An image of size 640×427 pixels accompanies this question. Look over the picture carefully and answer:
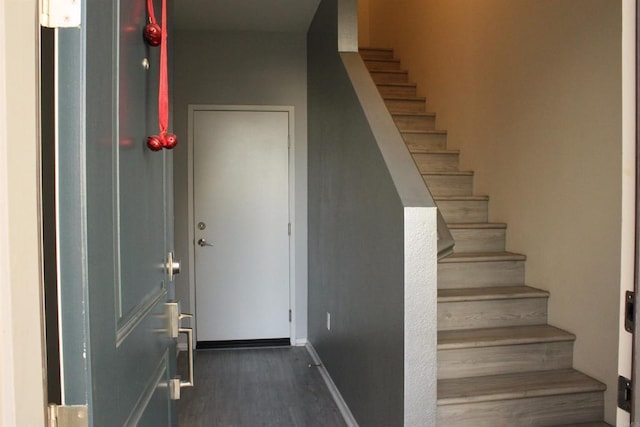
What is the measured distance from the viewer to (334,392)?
3.35 m

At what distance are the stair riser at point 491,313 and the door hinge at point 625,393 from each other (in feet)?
5.94

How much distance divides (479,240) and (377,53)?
2736 millimetres

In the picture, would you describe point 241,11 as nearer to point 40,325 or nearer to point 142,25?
point 142,25

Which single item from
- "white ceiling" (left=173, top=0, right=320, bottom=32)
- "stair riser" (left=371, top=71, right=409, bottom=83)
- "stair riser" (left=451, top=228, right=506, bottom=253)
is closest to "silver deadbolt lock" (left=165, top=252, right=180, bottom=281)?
"stair riser" (left=451, top=228, right=506, bottom=253)

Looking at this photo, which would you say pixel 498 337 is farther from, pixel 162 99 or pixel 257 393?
pixel 162 99

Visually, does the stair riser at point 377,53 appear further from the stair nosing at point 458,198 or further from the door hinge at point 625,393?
the door hinge at point 625,393

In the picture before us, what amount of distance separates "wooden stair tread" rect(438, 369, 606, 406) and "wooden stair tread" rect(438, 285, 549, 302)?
1.33ft

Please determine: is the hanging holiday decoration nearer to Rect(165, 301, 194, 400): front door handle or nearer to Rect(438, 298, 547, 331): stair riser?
Rect(165, 301, 194, 400): front door handle

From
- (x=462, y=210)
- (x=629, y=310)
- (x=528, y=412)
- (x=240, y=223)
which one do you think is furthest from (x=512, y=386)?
(x=240, y=223)

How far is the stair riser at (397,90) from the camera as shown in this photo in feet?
14.8

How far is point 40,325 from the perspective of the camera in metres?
0.68

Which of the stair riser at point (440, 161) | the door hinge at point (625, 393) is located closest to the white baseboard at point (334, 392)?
the stair riser at point (440, 161)

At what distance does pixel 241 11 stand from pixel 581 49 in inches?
98.4

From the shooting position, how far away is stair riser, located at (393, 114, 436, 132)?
407 cm
